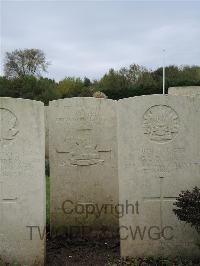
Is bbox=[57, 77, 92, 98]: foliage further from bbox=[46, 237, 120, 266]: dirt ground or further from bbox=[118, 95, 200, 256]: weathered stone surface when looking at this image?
bbox=[118, 95, 200, 256]: weathered stone surface

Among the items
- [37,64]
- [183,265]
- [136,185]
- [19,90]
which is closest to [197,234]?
[183,265]

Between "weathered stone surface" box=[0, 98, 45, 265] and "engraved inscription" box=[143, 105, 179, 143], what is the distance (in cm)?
123

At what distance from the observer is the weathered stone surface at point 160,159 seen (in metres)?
5.50

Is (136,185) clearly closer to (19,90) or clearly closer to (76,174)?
(76,174)

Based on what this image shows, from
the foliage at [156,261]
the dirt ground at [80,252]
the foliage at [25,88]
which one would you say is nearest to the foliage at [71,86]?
the foliage at [25,88]

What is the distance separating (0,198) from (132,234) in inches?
62.5

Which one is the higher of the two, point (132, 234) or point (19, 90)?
point (19, 90)

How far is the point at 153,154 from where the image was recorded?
5.51 metres

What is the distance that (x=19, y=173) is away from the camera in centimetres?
543

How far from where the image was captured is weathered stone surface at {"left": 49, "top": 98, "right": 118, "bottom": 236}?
6.98 metres

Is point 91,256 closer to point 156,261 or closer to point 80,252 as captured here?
point 80,252

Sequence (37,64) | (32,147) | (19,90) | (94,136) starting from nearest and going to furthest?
(32,147) → (94,136) → (19,90) → (37,64)

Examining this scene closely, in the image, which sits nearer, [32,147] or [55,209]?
[32,147]

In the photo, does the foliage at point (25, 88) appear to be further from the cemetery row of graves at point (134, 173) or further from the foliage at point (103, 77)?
the cemetery row of graves at point (134, 173)
